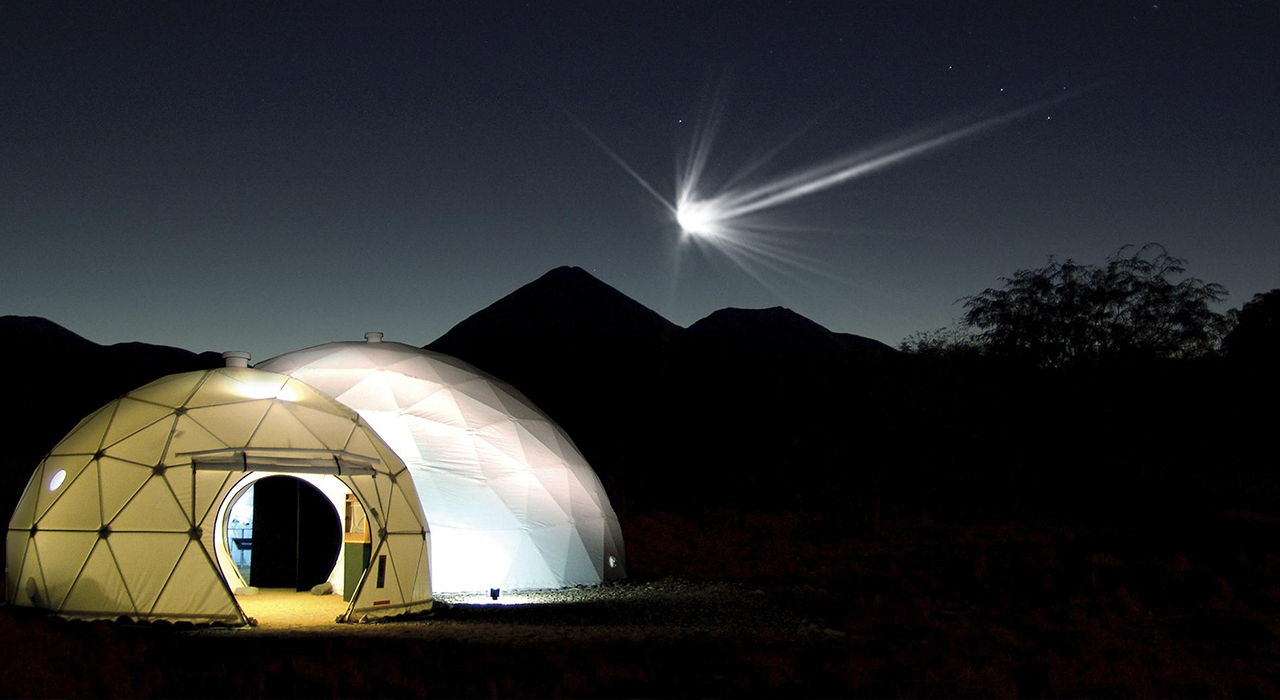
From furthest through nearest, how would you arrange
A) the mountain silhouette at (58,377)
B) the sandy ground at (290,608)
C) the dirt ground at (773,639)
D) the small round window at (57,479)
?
1. the mountain silhouette at (58,377)
2. the small round window at (57,479)
3. the sandy ground at (290,608)
4. the dirt ground at (773,639)

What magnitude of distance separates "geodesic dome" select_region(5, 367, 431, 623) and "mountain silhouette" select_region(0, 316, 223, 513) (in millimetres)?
27422

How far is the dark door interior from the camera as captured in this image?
1748 centimetres

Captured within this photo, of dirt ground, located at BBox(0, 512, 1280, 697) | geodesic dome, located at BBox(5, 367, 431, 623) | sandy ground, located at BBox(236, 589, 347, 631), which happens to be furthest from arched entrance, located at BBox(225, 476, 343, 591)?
geodesic dome, located at BBox(5, 367, 431, 623)

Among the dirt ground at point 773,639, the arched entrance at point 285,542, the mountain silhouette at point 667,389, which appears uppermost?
the mountain silhouette at point 667,389

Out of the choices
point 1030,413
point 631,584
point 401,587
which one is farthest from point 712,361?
point 401,587

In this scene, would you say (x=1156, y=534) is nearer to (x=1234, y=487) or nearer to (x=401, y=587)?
(x=1234, y=487)

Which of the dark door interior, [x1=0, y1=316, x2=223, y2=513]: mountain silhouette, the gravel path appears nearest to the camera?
the gravel path

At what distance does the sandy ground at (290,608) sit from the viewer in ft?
43.8

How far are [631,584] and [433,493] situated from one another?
3767 millimetres

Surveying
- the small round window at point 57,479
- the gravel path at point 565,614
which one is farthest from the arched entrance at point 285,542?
the small round window at point 57,479

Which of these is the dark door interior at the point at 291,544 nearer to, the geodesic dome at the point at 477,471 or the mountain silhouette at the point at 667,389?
the geodesic dome at the point at 477,471

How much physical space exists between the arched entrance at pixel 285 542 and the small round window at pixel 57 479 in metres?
3.45

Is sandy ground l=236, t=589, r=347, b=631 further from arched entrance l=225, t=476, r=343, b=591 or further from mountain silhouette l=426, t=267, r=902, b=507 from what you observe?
mountain silhouette l=426, t=267, r=902, b=507

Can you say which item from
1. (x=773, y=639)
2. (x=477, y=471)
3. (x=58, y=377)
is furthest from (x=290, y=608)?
(x=58, y=377)
